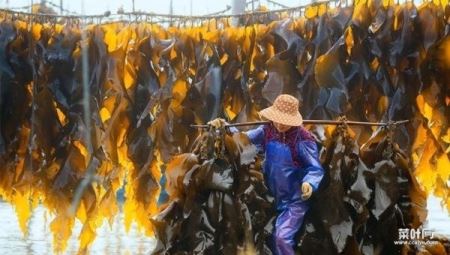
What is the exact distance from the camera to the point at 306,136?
2660 millimetres

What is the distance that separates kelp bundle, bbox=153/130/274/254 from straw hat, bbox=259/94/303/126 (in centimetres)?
17

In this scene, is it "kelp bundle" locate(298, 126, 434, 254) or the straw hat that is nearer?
"kelp bundle" locate(298, 126, 434, 254)

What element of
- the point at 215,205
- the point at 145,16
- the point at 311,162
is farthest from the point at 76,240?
the point at 311,162

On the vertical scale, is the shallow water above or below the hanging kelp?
below

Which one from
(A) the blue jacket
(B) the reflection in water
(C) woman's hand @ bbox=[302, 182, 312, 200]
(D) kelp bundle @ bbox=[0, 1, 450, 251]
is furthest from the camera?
(B) the reflection in water

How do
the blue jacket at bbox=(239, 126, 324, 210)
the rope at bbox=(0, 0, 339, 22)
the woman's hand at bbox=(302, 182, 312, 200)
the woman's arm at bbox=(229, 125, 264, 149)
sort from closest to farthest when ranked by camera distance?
the woman's hand at bbox=(302, 182, 312, 200) < the blue jacket at bbox=(239, 126, 324, 210) < the woman's arm at bbox=(229, 125, 264, 149) < the rope at bbox=(0, 0, 339, 22)

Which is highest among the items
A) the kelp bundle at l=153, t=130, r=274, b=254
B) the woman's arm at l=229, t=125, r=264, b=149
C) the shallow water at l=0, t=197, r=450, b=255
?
the woman's arm at l=229, t=125, r=264, b=149

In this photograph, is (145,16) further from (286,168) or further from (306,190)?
(306,190)

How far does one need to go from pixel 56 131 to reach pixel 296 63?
62.7 inches

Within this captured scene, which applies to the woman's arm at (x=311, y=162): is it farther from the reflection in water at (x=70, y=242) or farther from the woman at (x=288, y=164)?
the reflection in water at (x=70, y=242)

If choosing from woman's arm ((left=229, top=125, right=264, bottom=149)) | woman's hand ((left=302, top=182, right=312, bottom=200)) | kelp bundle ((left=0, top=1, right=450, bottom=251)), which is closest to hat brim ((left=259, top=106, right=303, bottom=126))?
woman's arm ((left=229, top=125, right=264, bottom=149))

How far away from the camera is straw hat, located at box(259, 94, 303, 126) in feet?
8.53

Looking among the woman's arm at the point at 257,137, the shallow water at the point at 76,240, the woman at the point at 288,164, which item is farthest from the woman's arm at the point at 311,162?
the shallow water at the point at 76,240

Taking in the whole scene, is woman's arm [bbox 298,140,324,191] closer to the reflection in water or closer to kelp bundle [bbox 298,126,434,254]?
kelp bundle [bbox 298,126,434,254]
